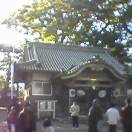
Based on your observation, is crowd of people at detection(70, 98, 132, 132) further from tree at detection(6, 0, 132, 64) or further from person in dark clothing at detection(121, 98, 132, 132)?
tree at detection(6, 0, 132, 64)

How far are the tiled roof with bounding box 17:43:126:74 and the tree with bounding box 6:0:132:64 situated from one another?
4.86 metres

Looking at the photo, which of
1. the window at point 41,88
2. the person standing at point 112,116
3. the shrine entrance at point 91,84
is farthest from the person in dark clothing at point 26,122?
the window at point 41,88

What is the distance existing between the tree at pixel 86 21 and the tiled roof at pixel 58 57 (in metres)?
4.86

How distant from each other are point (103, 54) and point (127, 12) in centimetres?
607

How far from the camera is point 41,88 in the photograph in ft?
113

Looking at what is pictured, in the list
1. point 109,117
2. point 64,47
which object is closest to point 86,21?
point 64,47

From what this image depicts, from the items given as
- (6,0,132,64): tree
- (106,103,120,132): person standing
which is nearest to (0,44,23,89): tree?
(6,0,132,64): tree

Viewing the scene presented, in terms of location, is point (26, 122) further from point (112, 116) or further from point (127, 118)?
point (112, 116)

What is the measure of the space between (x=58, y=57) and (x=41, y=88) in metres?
4.13

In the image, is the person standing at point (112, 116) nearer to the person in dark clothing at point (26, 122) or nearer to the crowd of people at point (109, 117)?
the crowd of people at point (109, 117)

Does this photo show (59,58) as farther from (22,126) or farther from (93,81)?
(22,126)

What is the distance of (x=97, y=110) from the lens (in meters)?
16.1

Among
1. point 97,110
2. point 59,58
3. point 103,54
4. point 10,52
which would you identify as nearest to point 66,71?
point 59,58

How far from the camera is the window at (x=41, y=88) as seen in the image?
34.2 metres
